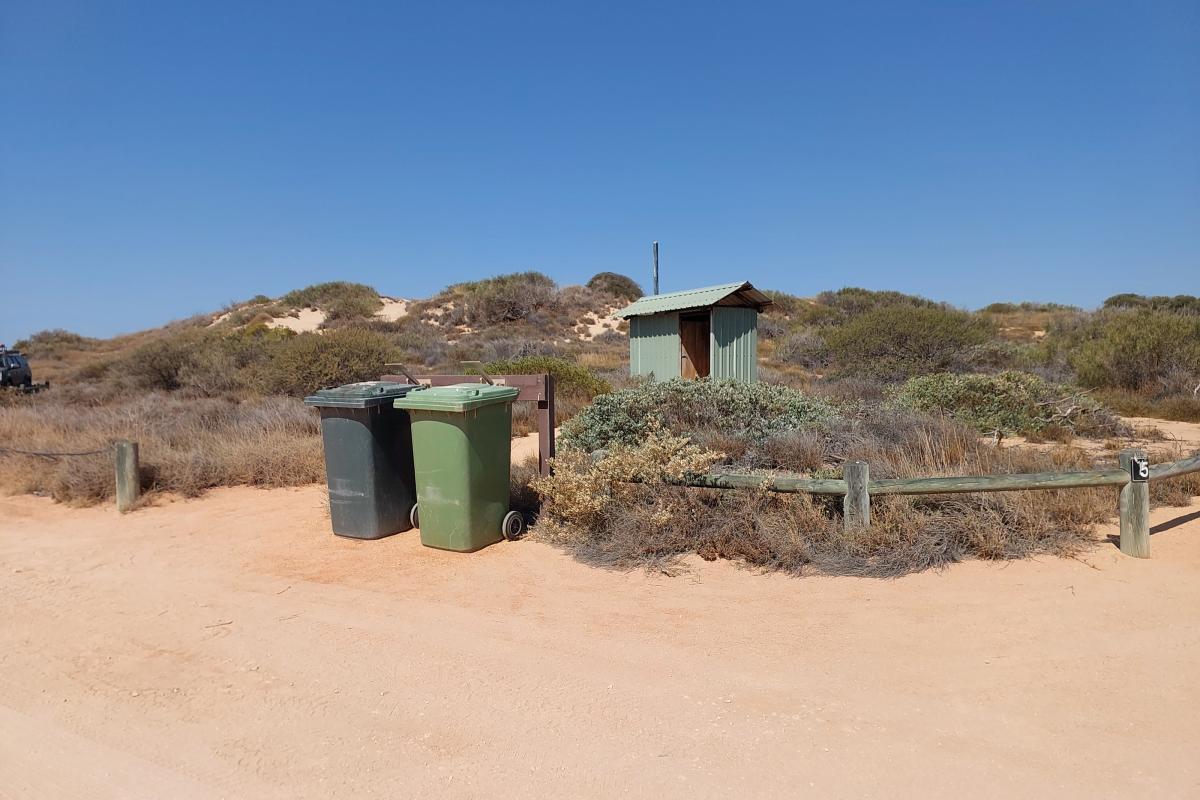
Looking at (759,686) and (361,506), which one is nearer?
(759,686)

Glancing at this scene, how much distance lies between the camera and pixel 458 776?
2.88 m

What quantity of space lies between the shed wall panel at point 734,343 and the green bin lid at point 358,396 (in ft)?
28.9

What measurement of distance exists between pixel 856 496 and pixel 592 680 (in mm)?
2629

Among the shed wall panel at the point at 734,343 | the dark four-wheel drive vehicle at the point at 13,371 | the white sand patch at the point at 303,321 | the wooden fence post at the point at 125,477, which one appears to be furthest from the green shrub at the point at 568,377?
the white sand patch at the point at 303,321

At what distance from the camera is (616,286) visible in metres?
43.4

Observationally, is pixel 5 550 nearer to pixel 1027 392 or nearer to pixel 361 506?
pixel 361 506

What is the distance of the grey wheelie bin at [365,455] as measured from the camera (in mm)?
6059

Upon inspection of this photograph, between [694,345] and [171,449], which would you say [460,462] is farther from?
[694,345]

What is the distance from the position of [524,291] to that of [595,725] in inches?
1313

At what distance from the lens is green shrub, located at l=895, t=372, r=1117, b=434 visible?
9.97 meters

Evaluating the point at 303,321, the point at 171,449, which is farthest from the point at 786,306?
the point at 171,449

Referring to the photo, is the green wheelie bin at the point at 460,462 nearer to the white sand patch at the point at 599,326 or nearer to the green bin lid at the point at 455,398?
the green bin lid at the point at 455,398

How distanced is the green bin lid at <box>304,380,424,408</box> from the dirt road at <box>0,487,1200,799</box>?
133 cm

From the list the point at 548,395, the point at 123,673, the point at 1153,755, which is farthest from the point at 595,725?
the point at 548,395
